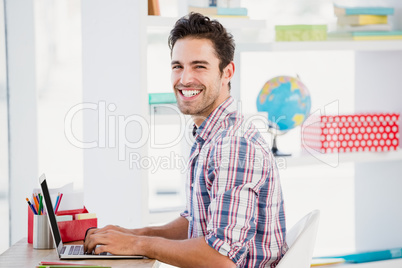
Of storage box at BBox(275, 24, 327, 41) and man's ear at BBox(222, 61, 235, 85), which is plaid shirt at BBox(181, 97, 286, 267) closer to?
man's ear at BBox(222, 61, 235, 85)

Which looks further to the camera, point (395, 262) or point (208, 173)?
point (395, 262)

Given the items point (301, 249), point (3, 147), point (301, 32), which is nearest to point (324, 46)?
point (301, 32)

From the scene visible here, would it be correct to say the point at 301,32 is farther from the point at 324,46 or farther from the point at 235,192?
the point at 235,192

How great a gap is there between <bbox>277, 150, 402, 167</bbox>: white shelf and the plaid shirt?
1.00 meters

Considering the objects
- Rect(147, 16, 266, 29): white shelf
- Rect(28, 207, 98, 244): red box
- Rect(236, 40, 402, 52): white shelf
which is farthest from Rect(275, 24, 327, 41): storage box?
Rect(28, 207, 98, 244): red box

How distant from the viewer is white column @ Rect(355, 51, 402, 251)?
311cm

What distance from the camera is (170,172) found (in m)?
2.78

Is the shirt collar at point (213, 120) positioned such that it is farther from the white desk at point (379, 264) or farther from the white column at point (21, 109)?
the white desk at point (379, 264)

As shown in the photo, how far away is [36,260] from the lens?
1.60m

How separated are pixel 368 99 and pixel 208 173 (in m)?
1.77

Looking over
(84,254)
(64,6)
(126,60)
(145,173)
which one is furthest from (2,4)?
(84,254)

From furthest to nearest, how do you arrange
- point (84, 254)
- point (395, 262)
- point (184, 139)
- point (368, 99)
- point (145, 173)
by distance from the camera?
point (368, 99) → point (395, 262) → point (184, 139) → point (145, 173) → point (84, 254)

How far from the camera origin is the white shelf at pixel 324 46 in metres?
2.76

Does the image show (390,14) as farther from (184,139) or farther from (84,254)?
(84,254)
